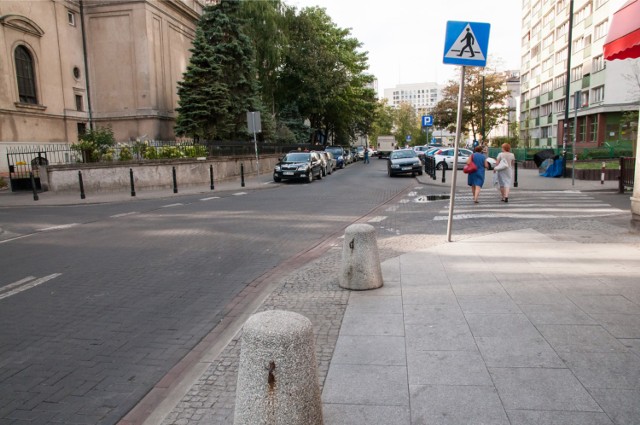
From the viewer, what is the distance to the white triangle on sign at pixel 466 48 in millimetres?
7660

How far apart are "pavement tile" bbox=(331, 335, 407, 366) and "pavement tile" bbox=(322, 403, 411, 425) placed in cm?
68

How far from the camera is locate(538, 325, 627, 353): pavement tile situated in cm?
397

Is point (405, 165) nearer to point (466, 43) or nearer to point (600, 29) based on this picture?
point (466, 43)

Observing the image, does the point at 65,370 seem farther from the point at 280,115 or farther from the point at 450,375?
the point at 280,115

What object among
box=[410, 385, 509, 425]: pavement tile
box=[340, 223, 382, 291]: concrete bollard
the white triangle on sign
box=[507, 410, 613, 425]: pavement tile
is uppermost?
Result: the white triangle on sign

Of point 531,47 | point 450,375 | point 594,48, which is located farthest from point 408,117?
point 450,375

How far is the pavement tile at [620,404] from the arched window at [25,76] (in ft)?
107

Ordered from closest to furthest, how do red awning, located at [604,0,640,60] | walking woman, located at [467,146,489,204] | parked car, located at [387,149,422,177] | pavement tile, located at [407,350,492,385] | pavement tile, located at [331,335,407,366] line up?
pavement tile, located at [407,350,492,385]
pavement tile, located at [331,335,407,366]
red awning, located at [604,0,640,60]
walking woman, located at [467,146,489,204]
parked car, located at [387,149,422,177]

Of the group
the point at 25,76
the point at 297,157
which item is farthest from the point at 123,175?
the point at 25,76

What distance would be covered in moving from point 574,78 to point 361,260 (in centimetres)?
6126

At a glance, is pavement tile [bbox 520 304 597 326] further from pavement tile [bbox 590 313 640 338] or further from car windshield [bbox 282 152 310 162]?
car windshield [bbox 282 152 310 162]

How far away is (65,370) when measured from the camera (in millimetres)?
4051

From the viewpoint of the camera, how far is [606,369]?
11.8ft

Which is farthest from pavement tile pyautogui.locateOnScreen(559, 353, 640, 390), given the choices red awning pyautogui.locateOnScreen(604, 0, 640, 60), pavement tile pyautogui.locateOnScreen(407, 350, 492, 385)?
red awning pyautogui.locateOnScreen(604, 0, 640, 60)
